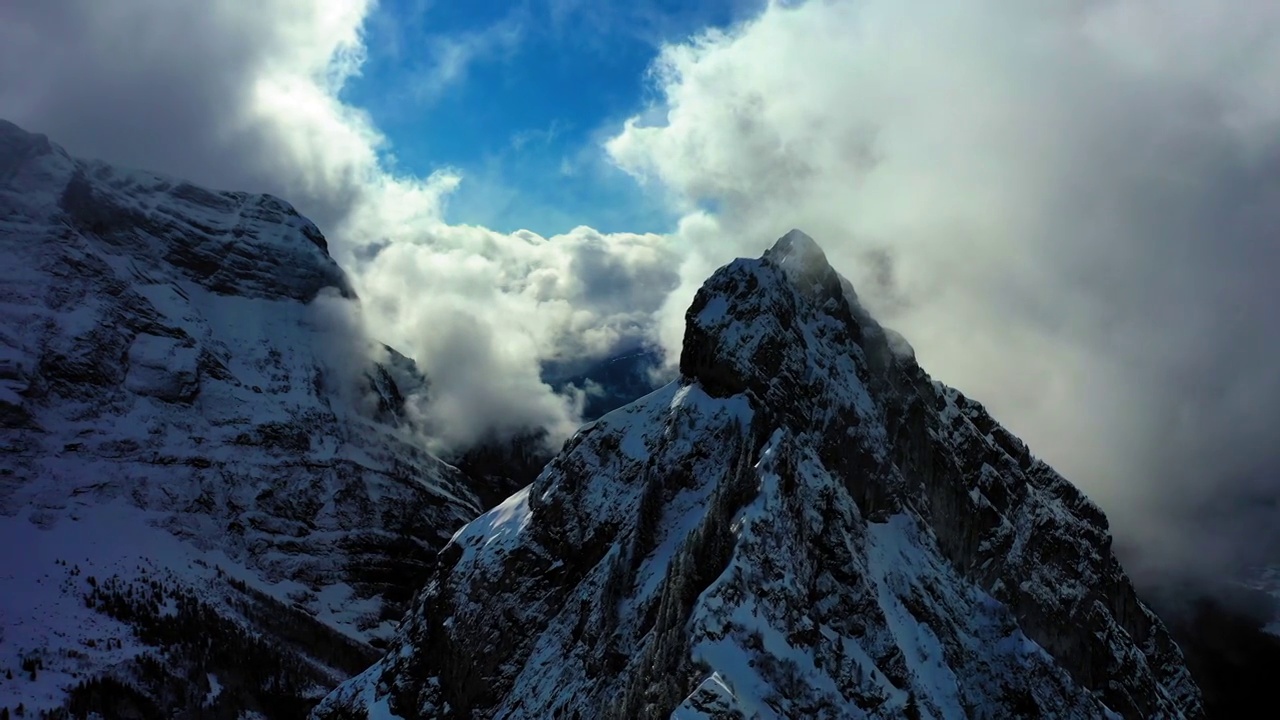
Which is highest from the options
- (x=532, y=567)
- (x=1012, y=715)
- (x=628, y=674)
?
(x=532, y=567)

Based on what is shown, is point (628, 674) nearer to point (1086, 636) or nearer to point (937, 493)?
point (937, 493)

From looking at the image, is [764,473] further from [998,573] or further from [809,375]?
[998,573]

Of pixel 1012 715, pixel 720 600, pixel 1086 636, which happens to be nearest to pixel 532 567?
pixel 720 600

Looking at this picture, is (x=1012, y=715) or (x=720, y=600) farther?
(x=1012, y=715)

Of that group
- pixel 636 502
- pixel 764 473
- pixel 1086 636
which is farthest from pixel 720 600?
pixel 1086 636

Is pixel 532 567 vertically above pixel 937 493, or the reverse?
pixel 937 493

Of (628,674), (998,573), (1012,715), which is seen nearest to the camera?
(628,674)

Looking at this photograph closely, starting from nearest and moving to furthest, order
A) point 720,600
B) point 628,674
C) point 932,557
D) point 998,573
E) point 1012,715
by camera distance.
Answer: point 720,600 < point 628,674 < point 1012,715 < point 932,557 < point 998,573
